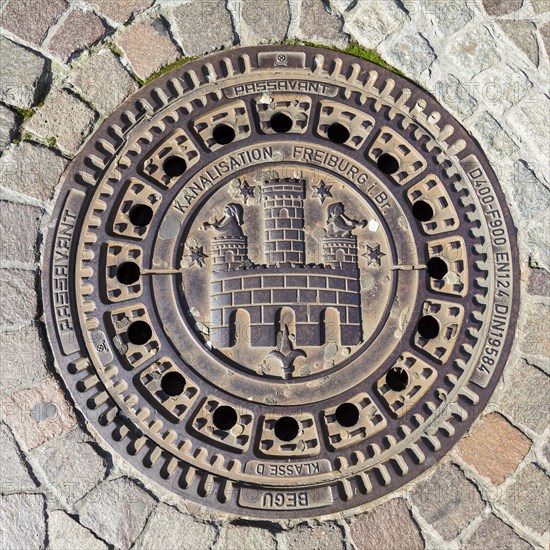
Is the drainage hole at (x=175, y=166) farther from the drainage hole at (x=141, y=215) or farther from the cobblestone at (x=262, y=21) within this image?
the cobblestone at (x=262, y=21)

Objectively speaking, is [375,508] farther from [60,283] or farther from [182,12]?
[182,12]

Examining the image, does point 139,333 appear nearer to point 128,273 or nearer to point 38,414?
point 128,273

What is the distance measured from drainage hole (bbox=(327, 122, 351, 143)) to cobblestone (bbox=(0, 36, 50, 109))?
1.53m

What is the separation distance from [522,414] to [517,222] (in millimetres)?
973

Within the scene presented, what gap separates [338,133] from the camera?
3316 mm

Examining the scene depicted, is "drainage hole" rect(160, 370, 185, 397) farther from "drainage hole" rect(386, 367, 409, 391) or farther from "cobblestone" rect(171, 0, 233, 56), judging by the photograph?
"cobblestone" rect(171, 0, 233, 56)

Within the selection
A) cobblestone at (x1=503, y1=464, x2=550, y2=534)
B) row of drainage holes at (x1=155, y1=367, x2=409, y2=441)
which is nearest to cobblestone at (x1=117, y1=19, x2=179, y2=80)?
row of drainage holes at (x1=155, y1=367, x2=409, y2=441)

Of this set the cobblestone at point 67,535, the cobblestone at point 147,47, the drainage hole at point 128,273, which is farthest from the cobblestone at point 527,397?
the cobblestone at point 147,47

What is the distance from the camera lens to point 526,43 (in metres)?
3.32

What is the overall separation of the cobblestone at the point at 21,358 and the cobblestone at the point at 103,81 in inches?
48.2

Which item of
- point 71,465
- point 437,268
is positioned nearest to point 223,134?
point 437,268

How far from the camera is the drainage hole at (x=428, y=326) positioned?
3.15m

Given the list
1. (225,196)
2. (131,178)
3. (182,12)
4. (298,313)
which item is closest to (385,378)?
(298,313)

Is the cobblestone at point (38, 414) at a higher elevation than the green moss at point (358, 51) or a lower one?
lower
